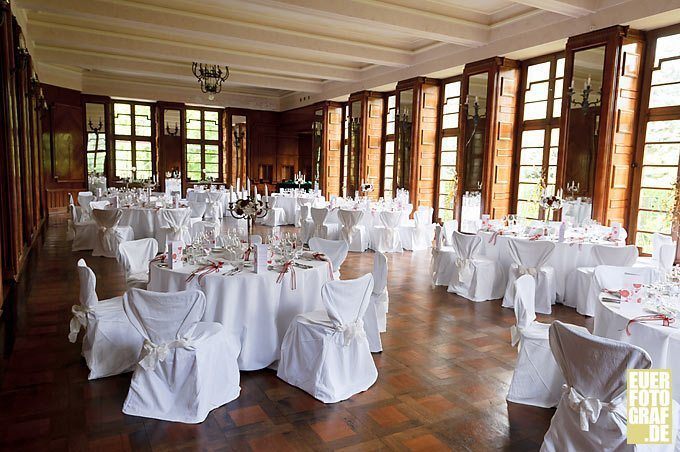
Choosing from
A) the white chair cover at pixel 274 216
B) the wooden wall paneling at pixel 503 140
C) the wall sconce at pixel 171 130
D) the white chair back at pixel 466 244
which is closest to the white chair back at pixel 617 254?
the white chair back at pixel 466 244

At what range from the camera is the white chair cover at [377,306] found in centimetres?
422

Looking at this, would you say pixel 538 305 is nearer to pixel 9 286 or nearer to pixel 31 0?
pixel 9 286

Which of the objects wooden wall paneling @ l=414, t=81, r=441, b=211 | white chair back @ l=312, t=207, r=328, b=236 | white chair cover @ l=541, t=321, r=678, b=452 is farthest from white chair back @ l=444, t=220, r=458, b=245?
white chair cover @ l=541, t=321, r=678, b=452

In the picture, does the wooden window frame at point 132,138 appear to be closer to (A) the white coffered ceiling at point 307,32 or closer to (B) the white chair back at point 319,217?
(A) the white coffered ceiling at point 307,32

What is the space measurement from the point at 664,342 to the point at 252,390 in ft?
8.66

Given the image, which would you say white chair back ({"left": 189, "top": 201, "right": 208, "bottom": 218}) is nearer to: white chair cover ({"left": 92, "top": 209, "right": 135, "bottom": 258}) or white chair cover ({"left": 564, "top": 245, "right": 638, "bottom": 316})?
white chair cover ({"left": 92, "top": 209, "right": 135, "bottom": 258})

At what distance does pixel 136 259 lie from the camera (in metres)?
4.93

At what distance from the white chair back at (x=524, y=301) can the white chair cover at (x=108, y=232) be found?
21.1 feet

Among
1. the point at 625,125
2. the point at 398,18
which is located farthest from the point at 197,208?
the point at 625,125

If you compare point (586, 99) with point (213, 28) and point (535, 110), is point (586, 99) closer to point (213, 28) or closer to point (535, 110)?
point (535, 110)

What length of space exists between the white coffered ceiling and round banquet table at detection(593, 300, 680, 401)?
17.2 feet

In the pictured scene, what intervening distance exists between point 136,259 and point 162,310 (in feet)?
6.99

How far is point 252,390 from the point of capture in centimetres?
357

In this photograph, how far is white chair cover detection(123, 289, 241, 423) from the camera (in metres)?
3.04
